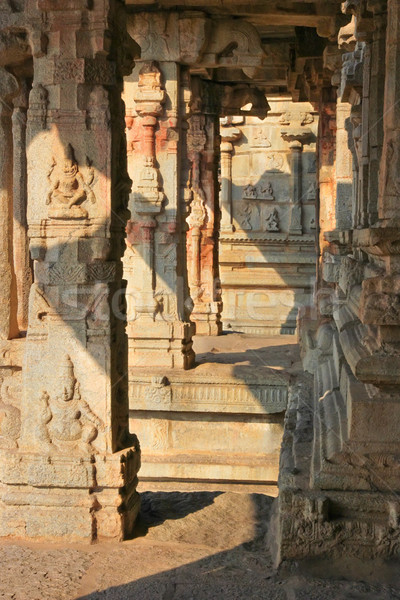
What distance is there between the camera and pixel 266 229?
62.6ft

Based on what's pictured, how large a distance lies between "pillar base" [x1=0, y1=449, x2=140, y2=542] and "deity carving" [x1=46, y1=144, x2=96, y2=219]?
5.08 feet

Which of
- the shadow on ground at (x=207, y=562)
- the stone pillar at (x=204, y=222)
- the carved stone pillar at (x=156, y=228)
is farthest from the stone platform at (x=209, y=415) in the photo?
the stone pillar at (x=204, y=222)

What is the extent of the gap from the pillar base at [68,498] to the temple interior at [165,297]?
0.01 m

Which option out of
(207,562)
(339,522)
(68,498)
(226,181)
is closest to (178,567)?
(207,562)

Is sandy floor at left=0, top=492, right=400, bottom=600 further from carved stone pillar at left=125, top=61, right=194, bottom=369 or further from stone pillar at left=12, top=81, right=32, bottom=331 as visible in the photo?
carved stone pillar at left=125, top=61, right=194, bottom=369

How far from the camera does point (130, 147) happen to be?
33.4 ft

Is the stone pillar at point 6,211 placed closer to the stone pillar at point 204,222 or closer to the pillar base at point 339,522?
the pillar base at point 339,522

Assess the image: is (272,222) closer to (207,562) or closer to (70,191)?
(70,191)

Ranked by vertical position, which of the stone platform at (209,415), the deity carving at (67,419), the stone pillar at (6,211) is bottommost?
the stone platform at (209,415)

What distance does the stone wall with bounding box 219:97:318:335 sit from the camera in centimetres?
1895

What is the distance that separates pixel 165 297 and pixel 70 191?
5.24 meters

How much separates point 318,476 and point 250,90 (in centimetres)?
1089

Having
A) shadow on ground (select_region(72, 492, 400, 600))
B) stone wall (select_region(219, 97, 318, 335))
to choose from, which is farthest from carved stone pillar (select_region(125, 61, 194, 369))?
stone wall (select_region(219, 97, 318, 335))

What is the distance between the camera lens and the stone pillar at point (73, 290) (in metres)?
5.00
